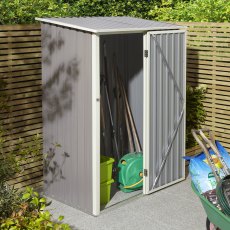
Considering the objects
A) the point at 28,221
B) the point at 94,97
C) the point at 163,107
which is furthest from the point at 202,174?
the point at 28,221

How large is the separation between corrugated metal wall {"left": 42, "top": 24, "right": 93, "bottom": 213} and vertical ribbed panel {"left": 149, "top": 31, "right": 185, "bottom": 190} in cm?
103

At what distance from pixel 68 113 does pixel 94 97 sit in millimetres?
557

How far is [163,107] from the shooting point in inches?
283

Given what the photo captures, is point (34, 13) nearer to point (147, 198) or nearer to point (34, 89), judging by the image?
point (34, 89)

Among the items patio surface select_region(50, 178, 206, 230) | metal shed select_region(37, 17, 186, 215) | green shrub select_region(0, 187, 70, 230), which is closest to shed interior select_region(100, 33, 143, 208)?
metal shed select_region(37, 17, 186, 215)

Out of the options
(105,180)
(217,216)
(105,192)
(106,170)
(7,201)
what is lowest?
(105,192)

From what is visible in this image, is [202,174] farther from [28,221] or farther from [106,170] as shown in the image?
[28,221]

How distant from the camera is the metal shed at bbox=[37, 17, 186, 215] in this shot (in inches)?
249

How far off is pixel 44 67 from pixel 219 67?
2.97m

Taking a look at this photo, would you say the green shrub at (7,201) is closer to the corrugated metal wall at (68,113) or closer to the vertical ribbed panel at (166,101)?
the corrugated metal wall at (68,113)

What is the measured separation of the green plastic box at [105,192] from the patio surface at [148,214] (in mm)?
183

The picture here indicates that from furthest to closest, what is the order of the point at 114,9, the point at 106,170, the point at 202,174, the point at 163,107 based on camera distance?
the point at 114,9
the point at 163,107
the point at 106,170
the point at 202,174

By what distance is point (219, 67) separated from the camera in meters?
8.45

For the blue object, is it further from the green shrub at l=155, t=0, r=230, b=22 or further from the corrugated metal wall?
the green shrub at l=155, t=0, r=230, b=22
